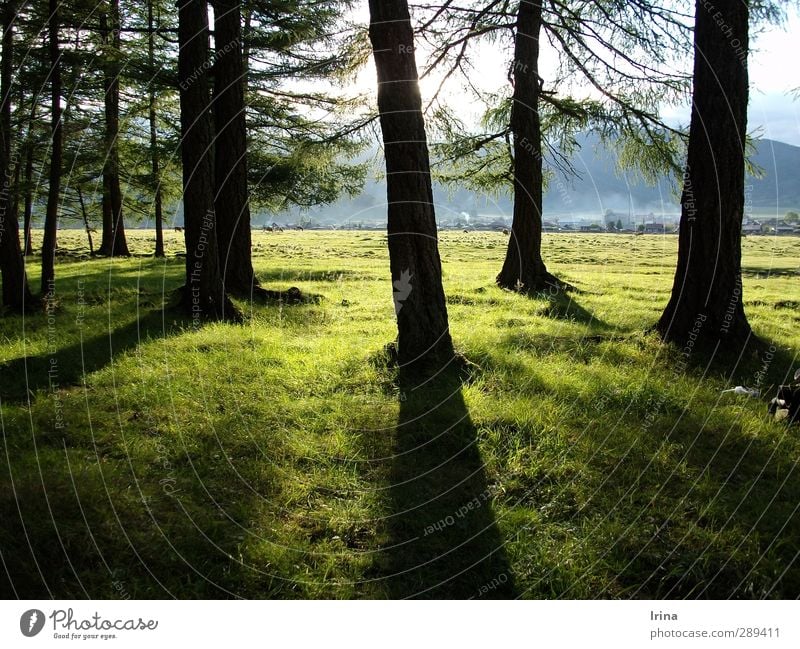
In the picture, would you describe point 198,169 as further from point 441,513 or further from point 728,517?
point 728,517

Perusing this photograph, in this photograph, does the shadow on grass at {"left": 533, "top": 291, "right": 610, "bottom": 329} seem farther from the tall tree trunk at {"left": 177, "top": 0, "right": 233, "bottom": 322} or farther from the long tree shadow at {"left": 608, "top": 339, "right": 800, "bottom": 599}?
the tall tree trunk at {"left": 177, "top": 0, "right": 233, "bottom": 322}

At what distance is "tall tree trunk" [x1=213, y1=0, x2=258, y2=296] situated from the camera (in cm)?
1131

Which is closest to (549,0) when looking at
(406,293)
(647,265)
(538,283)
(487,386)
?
(538,283)

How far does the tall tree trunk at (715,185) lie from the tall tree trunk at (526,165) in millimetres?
5787

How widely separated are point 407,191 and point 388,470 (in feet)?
11.5

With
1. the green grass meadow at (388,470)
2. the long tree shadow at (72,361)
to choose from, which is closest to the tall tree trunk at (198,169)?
the long tree shadow at (72,361)

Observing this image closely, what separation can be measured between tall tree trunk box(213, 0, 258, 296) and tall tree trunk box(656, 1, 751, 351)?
8.38 metres

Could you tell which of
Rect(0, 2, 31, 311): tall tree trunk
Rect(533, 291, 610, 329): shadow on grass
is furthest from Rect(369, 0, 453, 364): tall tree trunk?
Rect(0, 2, 31, 311): tall tree trunk

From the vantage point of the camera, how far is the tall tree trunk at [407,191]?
659cm

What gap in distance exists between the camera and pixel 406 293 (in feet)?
22.8

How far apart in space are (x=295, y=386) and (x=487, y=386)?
2241 millimetres
